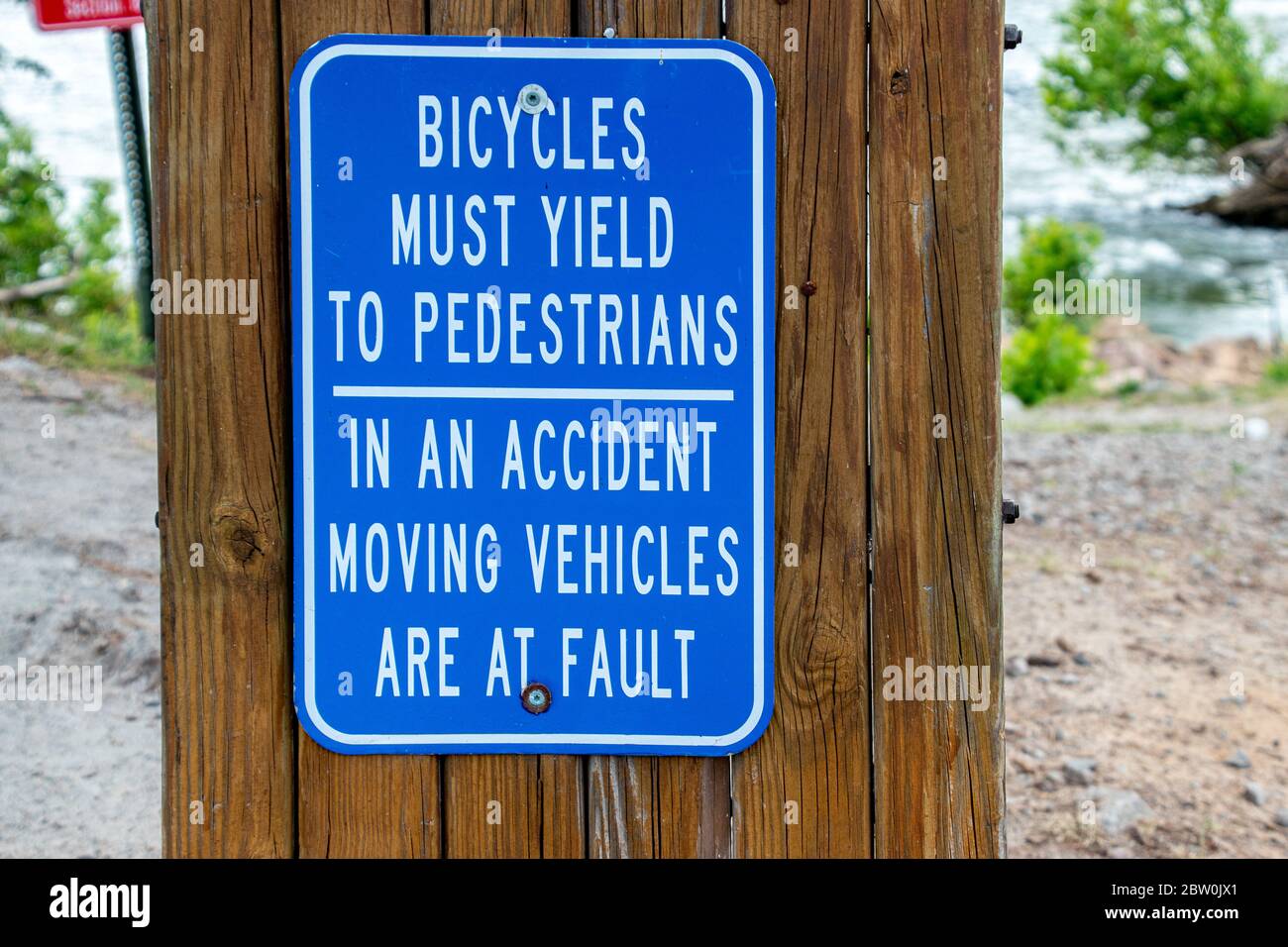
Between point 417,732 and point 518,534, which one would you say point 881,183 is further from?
point 417,732

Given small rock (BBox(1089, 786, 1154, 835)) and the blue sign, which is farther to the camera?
small rock (BBox(1089, 786, 1154, 835))

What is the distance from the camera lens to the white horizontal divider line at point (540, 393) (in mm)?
1581

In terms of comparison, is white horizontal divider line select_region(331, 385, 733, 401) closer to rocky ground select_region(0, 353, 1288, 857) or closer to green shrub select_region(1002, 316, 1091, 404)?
rocky ground select_region(0, 353, 1288, 857)

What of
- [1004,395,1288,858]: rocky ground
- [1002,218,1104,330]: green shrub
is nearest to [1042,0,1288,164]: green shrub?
[1002,218,1104,330]: green shrub

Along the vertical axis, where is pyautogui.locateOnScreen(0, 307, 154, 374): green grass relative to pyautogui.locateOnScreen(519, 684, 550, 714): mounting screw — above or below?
above

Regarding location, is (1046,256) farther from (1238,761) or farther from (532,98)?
(532,98)

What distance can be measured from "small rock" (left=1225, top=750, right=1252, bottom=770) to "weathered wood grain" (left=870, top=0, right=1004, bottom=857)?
7.54 feet

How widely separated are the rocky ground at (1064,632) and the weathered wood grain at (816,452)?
1.77m

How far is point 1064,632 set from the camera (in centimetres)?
441

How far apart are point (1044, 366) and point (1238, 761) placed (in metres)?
5.59

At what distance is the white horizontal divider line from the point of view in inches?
62.2

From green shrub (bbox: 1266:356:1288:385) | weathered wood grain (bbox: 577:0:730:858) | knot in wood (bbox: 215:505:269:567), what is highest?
green shrub (bbox: 1266:356:1288:385)

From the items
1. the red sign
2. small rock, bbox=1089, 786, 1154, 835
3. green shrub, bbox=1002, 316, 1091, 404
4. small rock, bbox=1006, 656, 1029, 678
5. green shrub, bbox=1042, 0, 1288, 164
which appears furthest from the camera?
green shrub, bbox=1042, 0, 1288, 164

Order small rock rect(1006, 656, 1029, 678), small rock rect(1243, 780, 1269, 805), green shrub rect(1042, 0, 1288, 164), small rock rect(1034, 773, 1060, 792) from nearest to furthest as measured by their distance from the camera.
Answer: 1. small rock rect(1243, 780, 1269, 805)
2. small rock rect(1034, 773, 1060, 792)
3. small rock rect(1006, 656, 1029, 678)
4. green shrub rect(1042, 0, 1288, 164)
